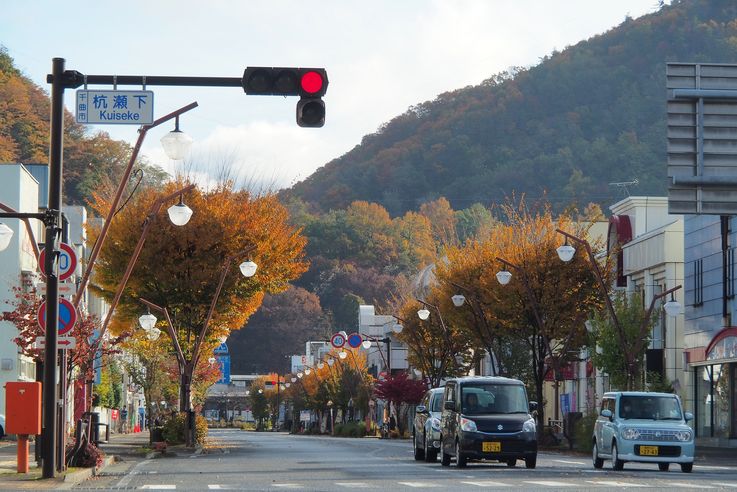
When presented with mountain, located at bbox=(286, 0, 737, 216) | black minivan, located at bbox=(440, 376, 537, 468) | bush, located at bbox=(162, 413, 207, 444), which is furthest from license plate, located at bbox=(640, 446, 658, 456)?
mountain, located at bbox=(286, 0, 737, 216)

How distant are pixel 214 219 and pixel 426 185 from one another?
105m

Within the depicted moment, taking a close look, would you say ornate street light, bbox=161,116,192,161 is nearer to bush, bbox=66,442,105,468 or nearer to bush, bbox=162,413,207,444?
bush, bbox=66,442,105,468

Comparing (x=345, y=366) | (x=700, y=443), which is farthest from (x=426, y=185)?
(x=700, y=443)

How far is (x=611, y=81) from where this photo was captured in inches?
5674

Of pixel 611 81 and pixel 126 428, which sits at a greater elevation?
pixel 611 81

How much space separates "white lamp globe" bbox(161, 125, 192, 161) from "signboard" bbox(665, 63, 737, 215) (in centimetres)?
832

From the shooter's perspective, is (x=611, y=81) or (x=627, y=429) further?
(x=611, y=81)

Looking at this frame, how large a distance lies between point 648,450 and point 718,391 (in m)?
24.2

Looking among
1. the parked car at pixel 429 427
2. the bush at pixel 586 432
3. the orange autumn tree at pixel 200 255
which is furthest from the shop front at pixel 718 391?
the parked car at pixel 429 427

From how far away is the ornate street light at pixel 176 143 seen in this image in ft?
75.5

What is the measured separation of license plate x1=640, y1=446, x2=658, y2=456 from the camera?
96.5 feet

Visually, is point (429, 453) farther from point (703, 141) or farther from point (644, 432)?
Result: point (703, 141)

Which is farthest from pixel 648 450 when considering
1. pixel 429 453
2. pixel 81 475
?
pixel 81 475

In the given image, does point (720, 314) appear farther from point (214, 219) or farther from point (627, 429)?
point (627, 429)
